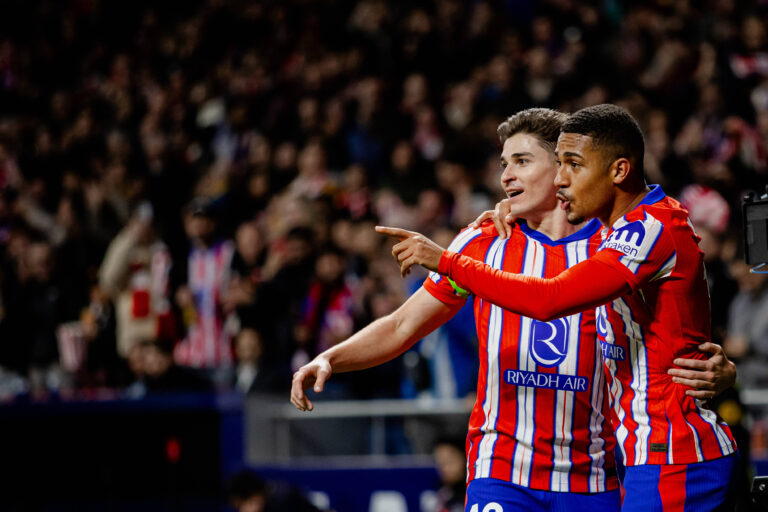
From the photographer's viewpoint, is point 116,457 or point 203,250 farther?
point 203,250

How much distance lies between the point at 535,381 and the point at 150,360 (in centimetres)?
550

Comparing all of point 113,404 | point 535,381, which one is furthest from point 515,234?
point 113,404

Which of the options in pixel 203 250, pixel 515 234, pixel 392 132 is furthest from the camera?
pixel 392 132

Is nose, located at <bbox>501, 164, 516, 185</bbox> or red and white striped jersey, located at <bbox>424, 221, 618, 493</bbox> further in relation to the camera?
nose, located at <bbox>501, 164, 516, 185</bbox>

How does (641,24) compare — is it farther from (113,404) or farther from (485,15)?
(113,404)

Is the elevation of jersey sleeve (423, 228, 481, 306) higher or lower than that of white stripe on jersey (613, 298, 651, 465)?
higher

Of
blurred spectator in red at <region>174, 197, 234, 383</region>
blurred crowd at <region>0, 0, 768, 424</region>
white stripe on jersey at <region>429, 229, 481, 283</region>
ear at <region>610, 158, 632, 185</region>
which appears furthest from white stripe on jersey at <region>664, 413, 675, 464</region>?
blurred spectator in red at <region>174, 197, 234, 383</region>

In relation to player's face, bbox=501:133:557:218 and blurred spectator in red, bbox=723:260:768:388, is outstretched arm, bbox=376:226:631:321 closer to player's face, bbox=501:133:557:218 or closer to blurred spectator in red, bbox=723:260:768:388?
player's face, bbox=501:133:557:218

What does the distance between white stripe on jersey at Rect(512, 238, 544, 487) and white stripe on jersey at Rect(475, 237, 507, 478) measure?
0.27 feet

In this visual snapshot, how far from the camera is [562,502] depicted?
146 inches

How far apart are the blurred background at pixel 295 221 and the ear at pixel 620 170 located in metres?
2.58

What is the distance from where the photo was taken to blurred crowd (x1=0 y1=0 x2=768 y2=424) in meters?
8.37

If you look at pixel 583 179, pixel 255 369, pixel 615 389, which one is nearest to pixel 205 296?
pixel 255 369

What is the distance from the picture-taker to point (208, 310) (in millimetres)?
9812
